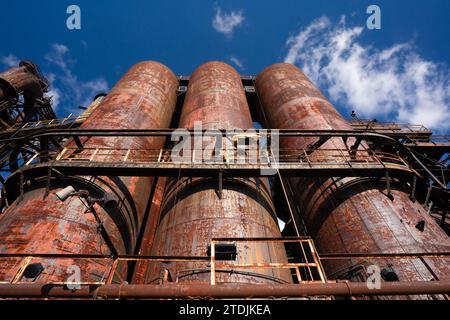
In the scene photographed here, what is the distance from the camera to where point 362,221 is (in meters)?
8.26

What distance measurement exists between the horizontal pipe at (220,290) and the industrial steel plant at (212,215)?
0.01 meters

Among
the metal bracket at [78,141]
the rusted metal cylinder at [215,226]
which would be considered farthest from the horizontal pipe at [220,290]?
the metal bracket at [78,141]

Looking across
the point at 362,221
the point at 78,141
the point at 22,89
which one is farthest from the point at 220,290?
the point at 22,89

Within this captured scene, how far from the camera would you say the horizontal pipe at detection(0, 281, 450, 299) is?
3.43 metres

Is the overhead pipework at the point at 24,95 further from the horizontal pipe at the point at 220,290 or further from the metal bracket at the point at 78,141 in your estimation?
the horizontal pipe at the point at 220,290

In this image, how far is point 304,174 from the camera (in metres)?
9.11

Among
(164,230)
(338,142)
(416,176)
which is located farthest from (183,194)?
(416,176)

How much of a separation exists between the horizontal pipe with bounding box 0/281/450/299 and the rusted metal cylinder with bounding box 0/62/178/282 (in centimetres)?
311

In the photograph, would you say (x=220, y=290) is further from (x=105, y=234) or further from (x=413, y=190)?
(x=413, y=190)

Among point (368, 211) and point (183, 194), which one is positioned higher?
point (183, 194)

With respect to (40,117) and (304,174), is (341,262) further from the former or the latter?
(40,117)

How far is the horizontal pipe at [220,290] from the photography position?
3.43m

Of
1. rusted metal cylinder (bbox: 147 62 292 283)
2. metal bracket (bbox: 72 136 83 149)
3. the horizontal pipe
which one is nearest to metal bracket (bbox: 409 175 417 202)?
rusted metal cylinder (bbox: 147 62 292 283)

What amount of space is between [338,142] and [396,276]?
19.9 feet
